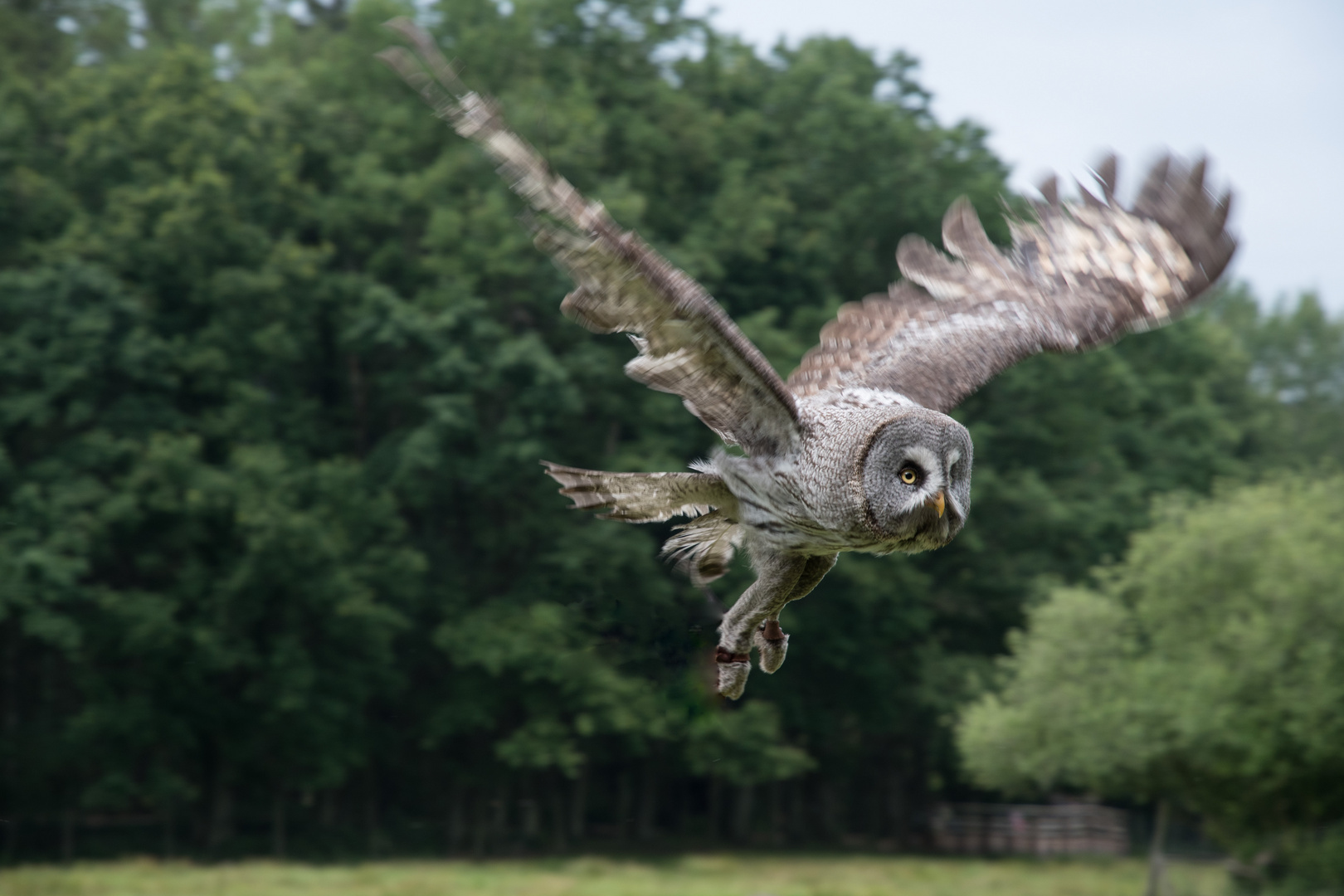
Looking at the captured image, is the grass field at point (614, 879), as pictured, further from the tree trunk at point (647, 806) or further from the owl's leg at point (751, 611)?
the owl's leg at point (751, 611)

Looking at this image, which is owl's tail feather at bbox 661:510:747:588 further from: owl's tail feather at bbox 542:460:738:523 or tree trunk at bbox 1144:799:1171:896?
tree trunk at bbox 1144:799:1171:896

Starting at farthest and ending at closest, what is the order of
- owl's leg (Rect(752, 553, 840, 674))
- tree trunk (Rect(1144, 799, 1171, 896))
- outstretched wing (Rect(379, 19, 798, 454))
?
1. tree trunk (Rect(1144, 799, 1171, 896))
2. owl's leg (Rect(752, 553, 840, 674))
3. outstretched wing (Rect(379, 19, 798, 454))

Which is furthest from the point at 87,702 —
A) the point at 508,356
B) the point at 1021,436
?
the point at 1021,436

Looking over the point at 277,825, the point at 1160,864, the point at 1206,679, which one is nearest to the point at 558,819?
the point at 277,825

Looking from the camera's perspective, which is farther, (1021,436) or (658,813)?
(658,813)

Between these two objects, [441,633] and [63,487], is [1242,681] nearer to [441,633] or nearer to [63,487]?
[441,633]

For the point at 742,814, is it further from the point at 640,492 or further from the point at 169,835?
the point at 640,492

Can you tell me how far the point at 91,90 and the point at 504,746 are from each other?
13010mm

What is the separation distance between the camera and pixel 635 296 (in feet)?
19.0

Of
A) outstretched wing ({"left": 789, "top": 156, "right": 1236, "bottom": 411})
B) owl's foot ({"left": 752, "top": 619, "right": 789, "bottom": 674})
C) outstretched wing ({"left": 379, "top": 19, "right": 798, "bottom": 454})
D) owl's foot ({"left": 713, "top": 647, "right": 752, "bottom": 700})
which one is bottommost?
owl's foot ({"left": 713, "top": 647, "right": 752, "bottom": 700})

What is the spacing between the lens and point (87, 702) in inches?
911

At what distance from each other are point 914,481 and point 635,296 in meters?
1.41

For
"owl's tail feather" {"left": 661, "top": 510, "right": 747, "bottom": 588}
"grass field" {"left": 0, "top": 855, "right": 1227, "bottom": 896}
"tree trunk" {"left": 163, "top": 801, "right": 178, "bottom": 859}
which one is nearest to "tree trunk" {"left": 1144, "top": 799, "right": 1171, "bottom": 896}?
"grass field" {"left": 0, "top": 855, "right": 1227, "bottom": 896}

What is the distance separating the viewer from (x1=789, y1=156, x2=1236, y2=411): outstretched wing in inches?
312
